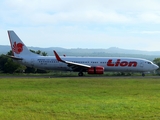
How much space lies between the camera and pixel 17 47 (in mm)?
47625

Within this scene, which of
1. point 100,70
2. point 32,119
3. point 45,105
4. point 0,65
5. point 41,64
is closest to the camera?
point 32,119

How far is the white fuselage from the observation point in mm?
45562

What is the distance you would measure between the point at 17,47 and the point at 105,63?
44.4 feet

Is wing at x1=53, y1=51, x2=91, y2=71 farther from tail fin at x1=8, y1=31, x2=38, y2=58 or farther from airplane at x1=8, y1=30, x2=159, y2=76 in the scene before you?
tail fin at x1=8, y1=31, x2=38, y2=58

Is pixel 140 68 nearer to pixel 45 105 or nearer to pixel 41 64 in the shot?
pixel 41 64

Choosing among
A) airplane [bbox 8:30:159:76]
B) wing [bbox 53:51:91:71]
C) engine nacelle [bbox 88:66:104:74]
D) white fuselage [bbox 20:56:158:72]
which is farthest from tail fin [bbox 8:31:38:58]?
engine nacelle [bbox 88:66:104:74]

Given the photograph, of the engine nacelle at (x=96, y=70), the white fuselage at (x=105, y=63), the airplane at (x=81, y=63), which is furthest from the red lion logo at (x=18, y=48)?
the engine nacelle at (x=96, y=70)

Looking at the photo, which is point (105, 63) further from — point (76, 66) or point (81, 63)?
point (76, 66)

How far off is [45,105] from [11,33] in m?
35.9

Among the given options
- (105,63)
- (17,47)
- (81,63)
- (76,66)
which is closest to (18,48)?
(17,47)

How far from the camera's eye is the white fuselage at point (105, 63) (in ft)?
149

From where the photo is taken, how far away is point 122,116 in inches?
446

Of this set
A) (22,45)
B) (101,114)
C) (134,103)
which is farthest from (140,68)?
(101,114)

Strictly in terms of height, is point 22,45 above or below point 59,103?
above
